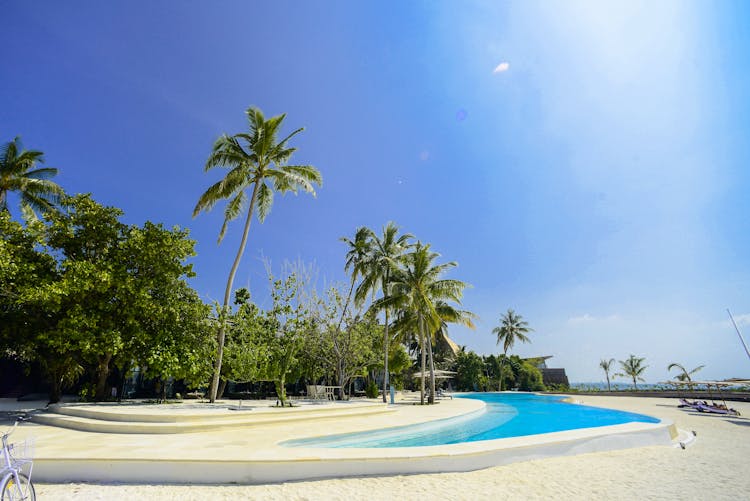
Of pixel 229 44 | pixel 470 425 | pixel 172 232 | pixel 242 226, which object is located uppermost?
pixel 229 44

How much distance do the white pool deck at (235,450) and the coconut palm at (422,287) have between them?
32.5 ft

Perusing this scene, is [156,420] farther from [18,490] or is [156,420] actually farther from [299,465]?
[18,490]

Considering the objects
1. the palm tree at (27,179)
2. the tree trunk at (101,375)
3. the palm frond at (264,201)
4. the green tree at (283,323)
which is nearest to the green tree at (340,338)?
the green tree at (283,323)

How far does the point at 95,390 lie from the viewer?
13.6 metres

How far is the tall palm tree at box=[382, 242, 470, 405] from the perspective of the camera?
19406mm

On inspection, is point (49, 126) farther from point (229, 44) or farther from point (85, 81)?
point (229, 44)

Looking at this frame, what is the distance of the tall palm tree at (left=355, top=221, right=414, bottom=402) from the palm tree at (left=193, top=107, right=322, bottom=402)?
6473 mm

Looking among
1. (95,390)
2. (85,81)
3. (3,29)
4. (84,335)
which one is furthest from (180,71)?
(95,390)

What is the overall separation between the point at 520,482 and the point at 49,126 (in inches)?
730

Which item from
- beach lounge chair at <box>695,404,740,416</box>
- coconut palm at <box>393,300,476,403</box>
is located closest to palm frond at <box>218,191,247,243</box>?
coconut palm at <box>393,300,476,403</box>

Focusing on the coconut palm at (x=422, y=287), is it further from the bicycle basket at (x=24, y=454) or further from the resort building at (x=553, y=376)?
the resort building at (x=553, y=376)

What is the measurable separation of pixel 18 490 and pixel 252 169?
1366cm

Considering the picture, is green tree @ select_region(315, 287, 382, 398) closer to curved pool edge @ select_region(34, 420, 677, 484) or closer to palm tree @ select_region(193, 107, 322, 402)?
palm tree @ select_region(193, 107, 322, 402)

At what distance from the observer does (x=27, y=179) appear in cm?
1583
